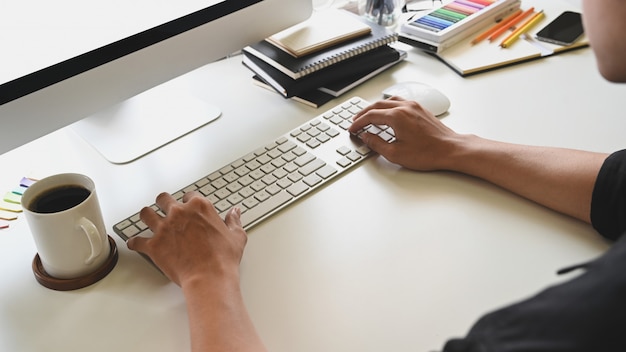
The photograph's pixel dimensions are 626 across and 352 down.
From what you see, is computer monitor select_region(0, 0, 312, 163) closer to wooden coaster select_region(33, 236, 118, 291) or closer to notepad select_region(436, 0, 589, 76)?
wooden coaster select_region(33, 236, 118, 291)

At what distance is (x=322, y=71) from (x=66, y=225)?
526 millimetres

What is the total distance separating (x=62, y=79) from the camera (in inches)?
28.8

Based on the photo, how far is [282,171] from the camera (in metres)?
0.85

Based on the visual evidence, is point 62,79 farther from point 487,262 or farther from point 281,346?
point 487,262

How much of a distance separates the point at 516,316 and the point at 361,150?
Answer: 0.51 meters

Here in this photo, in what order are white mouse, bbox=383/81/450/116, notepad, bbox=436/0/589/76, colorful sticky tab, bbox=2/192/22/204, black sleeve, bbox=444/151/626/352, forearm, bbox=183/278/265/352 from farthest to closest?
notepad, bbox=436/0/589/76, white mouse, bbox=383/81/450/116, colorful sticky tab, bbox=2/192/22/204, forearm, bbox=183/278/265/352, black sleeve, bbox=444/151/626/352

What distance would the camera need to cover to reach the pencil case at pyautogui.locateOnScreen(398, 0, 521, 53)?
1169mm

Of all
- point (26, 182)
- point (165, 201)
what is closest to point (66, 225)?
point (165, 201)

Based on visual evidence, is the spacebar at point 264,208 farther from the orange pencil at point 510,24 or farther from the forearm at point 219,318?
the orange pencil at point 510,24

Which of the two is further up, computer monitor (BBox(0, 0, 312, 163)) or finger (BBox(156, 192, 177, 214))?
computer monitor (BBox(0, 0, 312, 163))

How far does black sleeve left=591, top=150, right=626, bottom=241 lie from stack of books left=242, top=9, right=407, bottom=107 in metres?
0.45

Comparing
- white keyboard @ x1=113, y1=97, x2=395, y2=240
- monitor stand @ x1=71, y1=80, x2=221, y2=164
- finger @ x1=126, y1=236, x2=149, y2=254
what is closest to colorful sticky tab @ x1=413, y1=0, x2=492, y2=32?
white keyboard @ x1=113, y1=97, x2=395, y2=240

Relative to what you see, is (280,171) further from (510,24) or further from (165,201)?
(510,24)

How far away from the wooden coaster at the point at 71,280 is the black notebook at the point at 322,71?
432 mm
